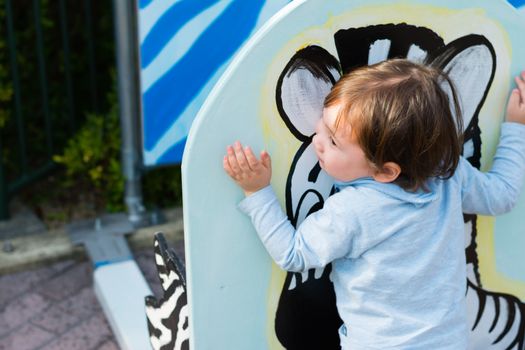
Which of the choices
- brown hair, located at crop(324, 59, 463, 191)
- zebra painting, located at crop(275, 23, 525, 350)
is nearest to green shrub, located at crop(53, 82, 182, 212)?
zebra painting, located at crop(275, 23, 525, 350)

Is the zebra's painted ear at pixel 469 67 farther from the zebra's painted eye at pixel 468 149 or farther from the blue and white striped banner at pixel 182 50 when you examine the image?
the blue and white striped banner at pixel 182 50

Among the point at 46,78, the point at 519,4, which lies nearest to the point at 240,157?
the point at 519,4

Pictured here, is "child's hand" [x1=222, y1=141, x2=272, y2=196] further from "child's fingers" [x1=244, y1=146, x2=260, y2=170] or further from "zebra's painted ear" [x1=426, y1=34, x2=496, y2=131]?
"zebra's painted ear" [x1=426, y1=34, x2=496, y2=131]

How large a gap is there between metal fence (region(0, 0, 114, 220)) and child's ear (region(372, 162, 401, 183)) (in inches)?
80.5

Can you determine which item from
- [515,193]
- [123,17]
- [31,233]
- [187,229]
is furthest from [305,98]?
[31,233]

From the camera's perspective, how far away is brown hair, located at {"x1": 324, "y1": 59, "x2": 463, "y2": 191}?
1.59m

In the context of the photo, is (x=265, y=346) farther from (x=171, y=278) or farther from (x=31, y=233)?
(x=31, y=233)

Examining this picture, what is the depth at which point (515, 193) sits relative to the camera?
1.96 meters

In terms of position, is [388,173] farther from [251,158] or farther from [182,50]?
[182,50]

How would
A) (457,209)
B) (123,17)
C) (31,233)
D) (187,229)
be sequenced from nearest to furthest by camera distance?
(187,229)
(457,209)
(123,17)
(31,233)

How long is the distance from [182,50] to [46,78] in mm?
948

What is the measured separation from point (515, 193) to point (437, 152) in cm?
41

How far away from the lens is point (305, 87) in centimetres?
171

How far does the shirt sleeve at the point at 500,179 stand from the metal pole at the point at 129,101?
1591 mm
